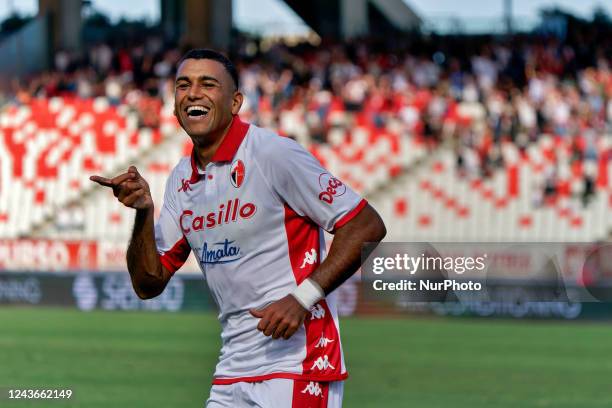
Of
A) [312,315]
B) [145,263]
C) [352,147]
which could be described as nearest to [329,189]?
[312,315]

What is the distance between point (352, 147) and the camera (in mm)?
27078

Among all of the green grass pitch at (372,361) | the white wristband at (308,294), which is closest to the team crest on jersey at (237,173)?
the white wristband at (308,294)

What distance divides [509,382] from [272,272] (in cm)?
872

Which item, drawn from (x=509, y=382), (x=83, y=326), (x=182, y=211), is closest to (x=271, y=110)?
(x=83, y=326)

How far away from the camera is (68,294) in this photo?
2455 cm

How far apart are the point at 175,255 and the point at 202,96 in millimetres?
823

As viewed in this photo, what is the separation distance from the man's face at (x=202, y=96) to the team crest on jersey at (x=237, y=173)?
163 millimetres

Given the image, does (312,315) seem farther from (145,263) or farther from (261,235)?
(145,263)

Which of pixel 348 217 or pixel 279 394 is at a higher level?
pixel 348 217

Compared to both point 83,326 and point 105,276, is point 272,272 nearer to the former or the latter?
point 83,326

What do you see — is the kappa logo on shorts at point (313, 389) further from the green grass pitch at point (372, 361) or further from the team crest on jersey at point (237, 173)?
the green grass pitch at point (372, 361)

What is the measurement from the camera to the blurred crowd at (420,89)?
26.0 meters

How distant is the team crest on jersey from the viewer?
16.4ft


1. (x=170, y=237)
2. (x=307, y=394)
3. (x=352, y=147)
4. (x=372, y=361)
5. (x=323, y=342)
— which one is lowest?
(x=307, y=394)
